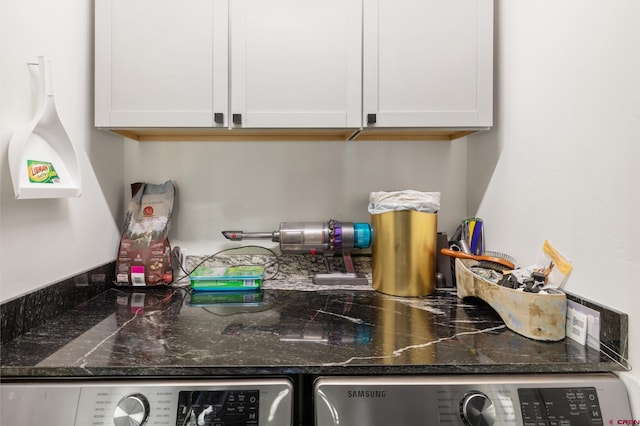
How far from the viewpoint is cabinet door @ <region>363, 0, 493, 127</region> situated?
1.14 metres

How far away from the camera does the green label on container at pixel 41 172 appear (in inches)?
33.1

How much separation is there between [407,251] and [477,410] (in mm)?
579

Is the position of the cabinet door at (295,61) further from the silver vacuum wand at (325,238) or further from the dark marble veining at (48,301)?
the dark marble veining at (48,301)

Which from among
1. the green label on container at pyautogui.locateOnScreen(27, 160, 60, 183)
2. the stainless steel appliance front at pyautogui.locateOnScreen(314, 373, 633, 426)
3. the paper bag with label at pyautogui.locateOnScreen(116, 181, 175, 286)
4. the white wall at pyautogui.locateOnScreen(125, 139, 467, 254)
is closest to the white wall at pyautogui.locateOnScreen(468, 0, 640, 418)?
the stainless steel appliance front at pyautogui.locateOnScreen(314, 373, 633, 426)

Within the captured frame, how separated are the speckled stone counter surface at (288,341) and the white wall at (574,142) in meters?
0.16

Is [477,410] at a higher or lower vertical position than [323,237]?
lower

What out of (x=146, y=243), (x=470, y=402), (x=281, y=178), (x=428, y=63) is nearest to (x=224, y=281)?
(x=146, y=243)

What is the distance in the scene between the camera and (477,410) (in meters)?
0.67

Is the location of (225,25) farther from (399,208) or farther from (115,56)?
(399,208)

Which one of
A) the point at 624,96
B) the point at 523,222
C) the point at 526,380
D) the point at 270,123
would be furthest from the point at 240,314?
the point at 624,96

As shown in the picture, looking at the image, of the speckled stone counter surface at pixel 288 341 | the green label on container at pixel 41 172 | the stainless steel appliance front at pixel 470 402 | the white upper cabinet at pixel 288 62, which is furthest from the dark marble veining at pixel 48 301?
the stainless steel appliance front at pixel 470 402

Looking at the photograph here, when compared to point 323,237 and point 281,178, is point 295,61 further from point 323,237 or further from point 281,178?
point 323,237

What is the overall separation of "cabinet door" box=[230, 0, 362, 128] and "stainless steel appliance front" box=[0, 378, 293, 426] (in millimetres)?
822

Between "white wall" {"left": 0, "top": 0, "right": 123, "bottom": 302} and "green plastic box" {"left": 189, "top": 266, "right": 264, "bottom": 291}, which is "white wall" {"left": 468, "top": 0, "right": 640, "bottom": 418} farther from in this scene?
"white wall" {"left": 0, "top": 0, "right": 123, "bottom": 302}
